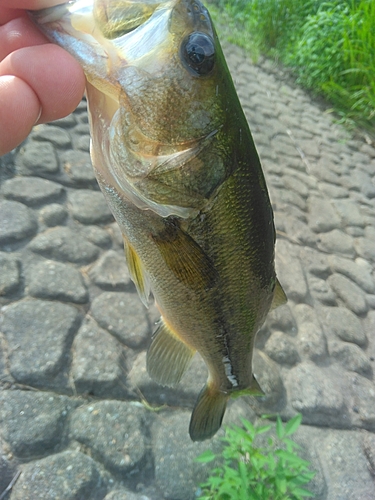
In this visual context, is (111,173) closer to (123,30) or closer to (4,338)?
(123,30)

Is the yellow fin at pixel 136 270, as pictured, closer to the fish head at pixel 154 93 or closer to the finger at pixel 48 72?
the fish head at pixel 154 93

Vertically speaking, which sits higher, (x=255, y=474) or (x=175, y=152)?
(x=175, y=152)

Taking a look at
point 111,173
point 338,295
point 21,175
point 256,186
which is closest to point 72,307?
point 21,175

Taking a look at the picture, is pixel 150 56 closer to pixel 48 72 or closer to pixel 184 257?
pixel 48 72

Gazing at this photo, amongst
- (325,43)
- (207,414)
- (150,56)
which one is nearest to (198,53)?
(150,56)

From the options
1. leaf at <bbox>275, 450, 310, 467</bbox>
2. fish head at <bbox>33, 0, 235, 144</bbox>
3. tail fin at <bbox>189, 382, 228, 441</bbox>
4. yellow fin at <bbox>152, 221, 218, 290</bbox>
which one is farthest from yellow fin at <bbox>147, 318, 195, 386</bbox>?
fish head at <bbox>33, 0, 235, 144</bbox>
